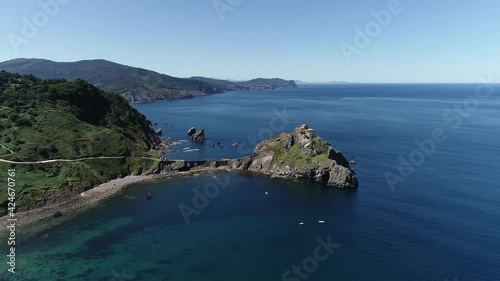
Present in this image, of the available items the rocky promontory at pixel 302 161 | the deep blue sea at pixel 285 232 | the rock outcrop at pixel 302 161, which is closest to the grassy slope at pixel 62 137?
the deep blue sea at pixel 285 232

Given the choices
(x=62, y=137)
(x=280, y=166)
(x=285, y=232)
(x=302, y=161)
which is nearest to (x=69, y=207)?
(x=62, y=137)

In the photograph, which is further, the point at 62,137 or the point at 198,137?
the point at 198,137

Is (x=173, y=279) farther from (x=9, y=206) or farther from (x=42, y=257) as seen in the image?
(x=9, y=206)

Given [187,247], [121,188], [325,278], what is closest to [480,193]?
[325,278]

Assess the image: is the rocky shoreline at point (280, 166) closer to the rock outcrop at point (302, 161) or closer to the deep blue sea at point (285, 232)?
the rock outcrop at point (302, 161)

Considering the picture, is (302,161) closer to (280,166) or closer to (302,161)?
(302,161)

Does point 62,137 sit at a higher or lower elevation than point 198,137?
higher

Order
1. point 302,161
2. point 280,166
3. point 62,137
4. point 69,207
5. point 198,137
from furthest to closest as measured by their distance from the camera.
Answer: point 198,137, point 280,166, point 302,161, point 62,137, point 69,207
